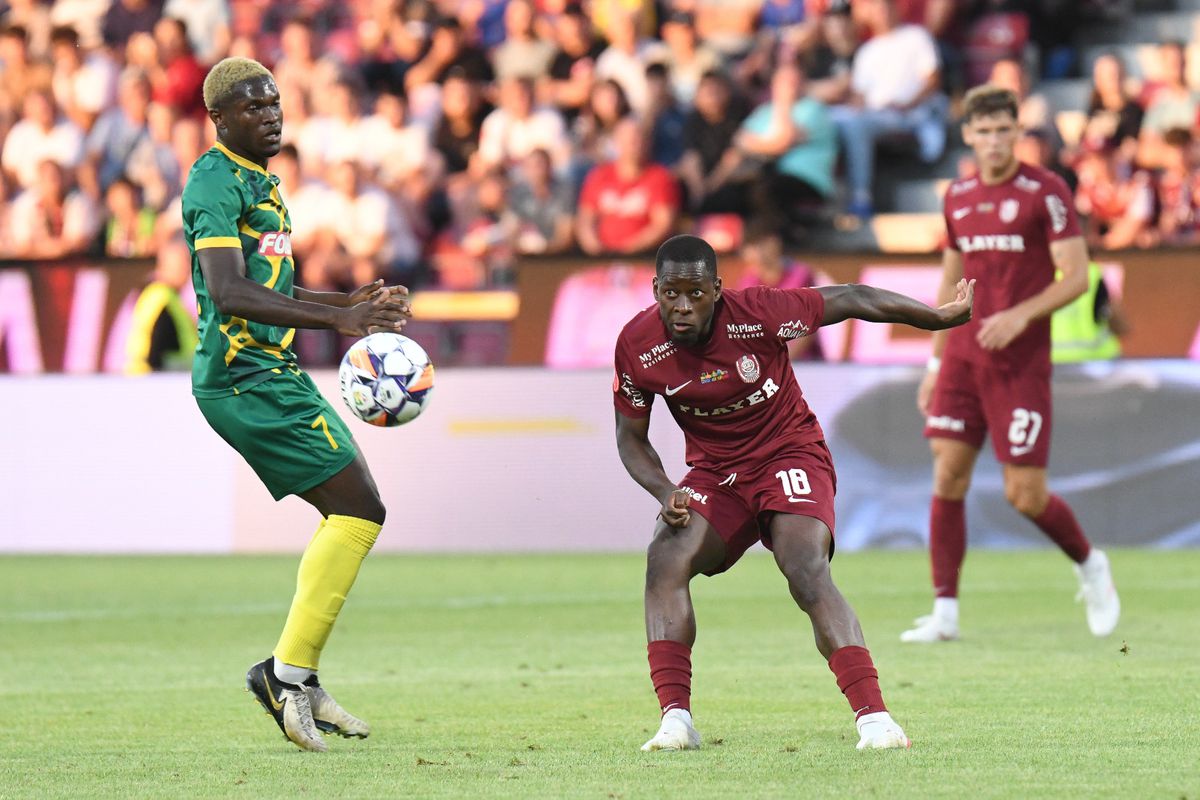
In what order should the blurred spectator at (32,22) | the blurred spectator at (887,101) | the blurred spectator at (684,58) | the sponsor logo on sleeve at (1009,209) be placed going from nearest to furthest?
1. the sponsor logo on sleeve at (1009,209)
2. the blurred spectator at (887,101)
3. the blurred spectator at (684,58)
4. the blurred spectator at (32,22)

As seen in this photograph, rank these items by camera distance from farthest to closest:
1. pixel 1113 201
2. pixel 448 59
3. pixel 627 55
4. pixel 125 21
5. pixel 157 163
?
1. pixel 125 21
2. pixel 448 59
3. pixel 157 163
4. pixel 627 55
5. pixel 1113 201

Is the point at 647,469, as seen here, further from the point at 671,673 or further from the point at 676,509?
the point at 671,673

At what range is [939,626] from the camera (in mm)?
8867

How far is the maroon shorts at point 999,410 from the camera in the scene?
29.3 feet

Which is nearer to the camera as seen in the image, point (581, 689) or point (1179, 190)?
point (581, 689)

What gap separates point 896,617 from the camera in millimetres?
9805

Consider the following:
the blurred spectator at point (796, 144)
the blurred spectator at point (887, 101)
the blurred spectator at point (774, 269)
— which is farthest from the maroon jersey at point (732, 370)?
the blurred spectator at point (887, 101)

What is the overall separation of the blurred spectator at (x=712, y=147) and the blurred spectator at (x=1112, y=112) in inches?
113

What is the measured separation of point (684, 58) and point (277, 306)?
12.1 metres

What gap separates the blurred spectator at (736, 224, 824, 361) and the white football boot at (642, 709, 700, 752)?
7.80 m

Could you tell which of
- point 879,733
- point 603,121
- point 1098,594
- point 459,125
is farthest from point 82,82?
point 879,733

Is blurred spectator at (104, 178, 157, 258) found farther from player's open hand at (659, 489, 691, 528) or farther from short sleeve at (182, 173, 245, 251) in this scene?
player's open hand at (659, 489, 691, 528)

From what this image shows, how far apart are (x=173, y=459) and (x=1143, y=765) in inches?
406

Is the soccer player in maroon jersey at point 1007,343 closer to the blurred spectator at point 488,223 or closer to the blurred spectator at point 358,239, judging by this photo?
the blurred spectator at point 488,223
